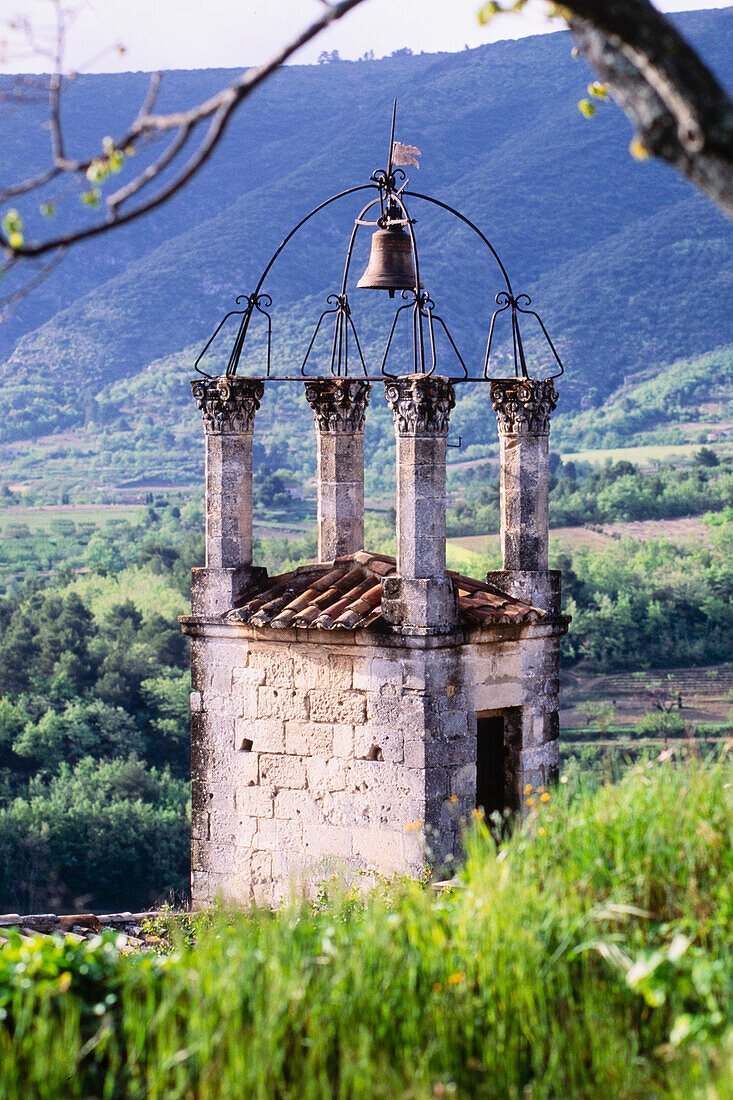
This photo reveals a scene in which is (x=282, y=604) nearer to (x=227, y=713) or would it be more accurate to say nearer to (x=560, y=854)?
(x=227, y=713)

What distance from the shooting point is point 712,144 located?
3.92 metres

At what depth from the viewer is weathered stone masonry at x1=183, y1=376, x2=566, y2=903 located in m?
8.20

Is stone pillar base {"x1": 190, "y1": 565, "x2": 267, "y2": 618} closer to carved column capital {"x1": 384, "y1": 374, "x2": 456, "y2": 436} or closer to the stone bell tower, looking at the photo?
the stone bell tower

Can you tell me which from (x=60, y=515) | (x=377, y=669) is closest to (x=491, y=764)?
(x=377, y=669)

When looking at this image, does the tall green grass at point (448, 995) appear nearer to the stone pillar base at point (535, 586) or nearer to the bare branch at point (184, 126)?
the bare branch at point (184, 126)

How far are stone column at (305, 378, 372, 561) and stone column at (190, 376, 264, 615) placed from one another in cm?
82

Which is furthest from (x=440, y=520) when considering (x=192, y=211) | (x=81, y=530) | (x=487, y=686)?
(x=192, y=211)

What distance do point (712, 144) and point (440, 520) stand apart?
4.66 meters

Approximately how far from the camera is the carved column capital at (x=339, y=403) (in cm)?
973

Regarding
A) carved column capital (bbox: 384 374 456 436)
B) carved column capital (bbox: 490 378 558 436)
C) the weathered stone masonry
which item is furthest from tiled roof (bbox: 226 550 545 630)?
carved column capital (bbox: 490 378 558 436)

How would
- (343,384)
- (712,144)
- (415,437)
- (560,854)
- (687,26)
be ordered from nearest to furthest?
1. (712,144)
2. (560,854)
3. (415,437)
4. (343,384)
5. (687,26)

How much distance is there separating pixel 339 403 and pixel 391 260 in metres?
1.04

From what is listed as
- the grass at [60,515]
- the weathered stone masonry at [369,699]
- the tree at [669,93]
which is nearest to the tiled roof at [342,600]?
the weathered stone masonry at [369,699]

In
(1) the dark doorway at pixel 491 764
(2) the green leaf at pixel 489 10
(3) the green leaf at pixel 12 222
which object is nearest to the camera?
(3) the green leaf at pixel 12 222
